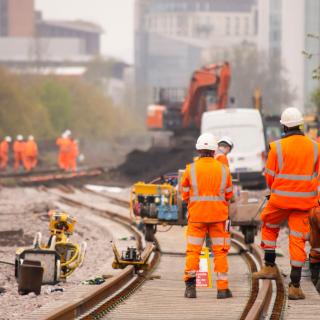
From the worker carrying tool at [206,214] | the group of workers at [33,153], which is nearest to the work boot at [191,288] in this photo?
the worker carrying tool at [206,214]

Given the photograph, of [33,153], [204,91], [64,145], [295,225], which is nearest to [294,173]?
[295,225]

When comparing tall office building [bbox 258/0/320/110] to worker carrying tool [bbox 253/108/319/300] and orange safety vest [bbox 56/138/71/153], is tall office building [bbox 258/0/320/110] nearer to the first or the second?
orange safety vest [bbox 56/138/71/153]

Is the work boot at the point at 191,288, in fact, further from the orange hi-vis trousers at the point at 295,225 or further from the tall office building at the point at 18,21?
the tall office building at the point at 18,21

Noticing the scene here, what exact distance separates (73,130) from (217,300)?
91839 millimetres

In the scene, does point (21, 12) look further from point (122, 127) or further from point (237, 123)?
point (237, 123)

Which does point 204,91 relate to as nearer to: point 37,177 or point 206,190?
point 37,177

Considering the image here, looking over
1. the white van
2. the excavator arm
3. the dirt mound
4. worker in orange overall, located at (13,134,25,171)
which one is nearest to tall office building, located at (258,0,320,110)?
worker in orange overall, located at (13,134,25,171)

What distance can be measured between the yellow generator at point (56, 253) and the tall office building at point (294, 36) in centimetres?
11232

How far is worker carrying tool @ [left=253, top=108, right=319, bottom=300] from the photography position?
12641 millimetres

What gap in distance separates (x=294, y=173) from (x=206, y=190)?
978 mm

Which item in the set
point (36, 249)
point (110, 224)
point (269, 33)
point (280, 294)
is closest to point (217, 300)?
point (280, 294)

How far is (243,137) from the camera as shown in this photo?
34.4 metres

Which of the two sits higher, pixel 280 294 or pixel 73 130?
pixel 280 294

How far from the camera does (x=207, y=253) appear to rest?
552 inches
